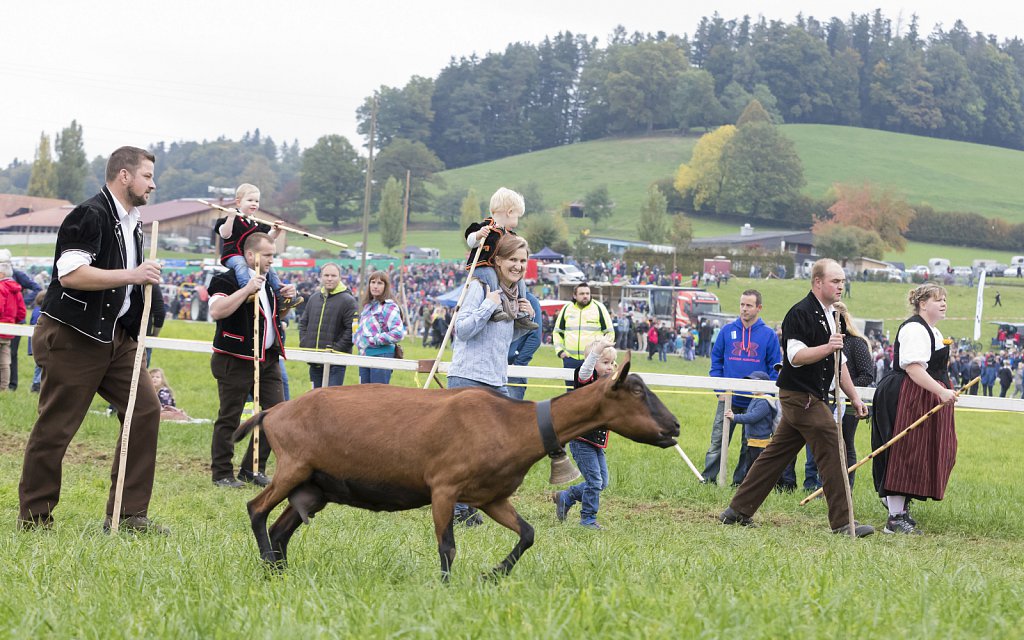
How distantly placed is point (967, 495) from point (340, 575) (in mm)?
7789

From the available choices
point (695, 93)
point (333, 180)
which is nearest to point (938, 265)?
point (333, 180)

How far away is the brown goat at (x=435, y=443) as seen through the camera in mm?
4863

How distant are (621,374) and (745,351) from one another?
22.7 feet

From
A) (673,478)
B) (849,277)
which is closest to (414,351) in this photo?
(673,478)

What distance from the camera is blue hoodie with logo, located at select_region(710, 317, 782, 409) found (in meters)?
11.5

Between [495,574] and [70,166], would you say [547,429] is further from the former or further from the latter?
[70,166]

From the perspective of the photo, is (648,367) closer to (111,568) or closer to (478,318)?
(478,318)

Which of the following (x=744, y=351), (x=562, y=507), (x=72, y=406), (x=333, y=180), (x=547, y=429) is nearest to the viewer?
(x=547, y=429)

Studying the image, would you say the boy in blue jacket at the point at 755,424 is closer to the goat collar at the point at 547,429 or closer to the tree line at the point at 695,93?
the goat collar at the point at 547,429

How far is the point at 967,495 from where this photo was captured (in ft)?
34.4

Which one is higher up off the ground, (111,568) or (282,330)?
(282,330)

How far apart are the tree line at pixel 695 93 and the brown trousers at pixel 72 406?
15159 centimetres

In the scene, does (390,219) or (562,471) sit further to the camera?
(390,219)

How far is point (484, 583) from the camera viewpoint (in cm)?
455
